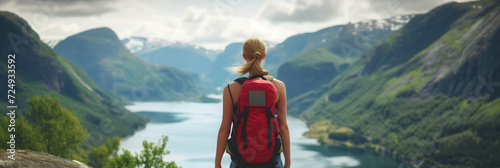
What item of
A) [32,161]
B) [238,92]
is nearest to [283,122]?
[238,92]

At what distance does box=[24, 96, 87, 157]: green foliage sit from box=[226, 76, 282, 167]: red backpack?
34.4 metres

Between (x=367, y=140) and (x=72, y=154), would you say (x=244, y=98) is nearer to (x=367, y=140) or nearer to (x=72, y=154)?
(x=72, y=154)

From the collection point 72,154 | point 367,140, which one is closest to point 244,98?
point 72,154

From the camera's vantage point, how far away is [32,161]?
321 inches

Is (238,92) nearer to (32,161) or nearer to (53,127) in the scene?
(32,161)

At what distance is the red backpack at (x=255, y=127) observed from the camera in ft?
17.6

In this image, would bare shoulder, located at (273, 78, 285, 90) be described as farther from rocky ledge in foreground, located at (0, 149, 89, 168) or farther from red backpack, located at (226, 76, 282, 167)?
rocky ledge in foreground, located at (0, 149, 89, 168)

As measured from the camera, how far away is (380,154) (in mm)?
166500

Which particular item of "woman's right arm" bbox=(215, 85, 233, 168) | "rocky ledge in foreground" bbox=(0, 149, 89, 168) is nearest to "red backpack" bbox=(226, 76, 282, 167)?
"woman's right arm" bbox=(215, 85, 233, 168)

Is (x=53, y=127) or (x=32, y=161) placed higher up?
(x=53, y=127)

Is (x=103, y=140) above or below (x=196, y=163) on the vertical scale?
above

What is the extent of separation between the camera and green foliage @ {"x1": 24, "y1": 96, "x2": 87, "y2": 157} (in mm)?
34125

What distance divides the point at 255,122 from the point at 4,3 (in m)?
39.6

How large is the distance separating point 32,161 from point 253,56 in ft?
20.6
